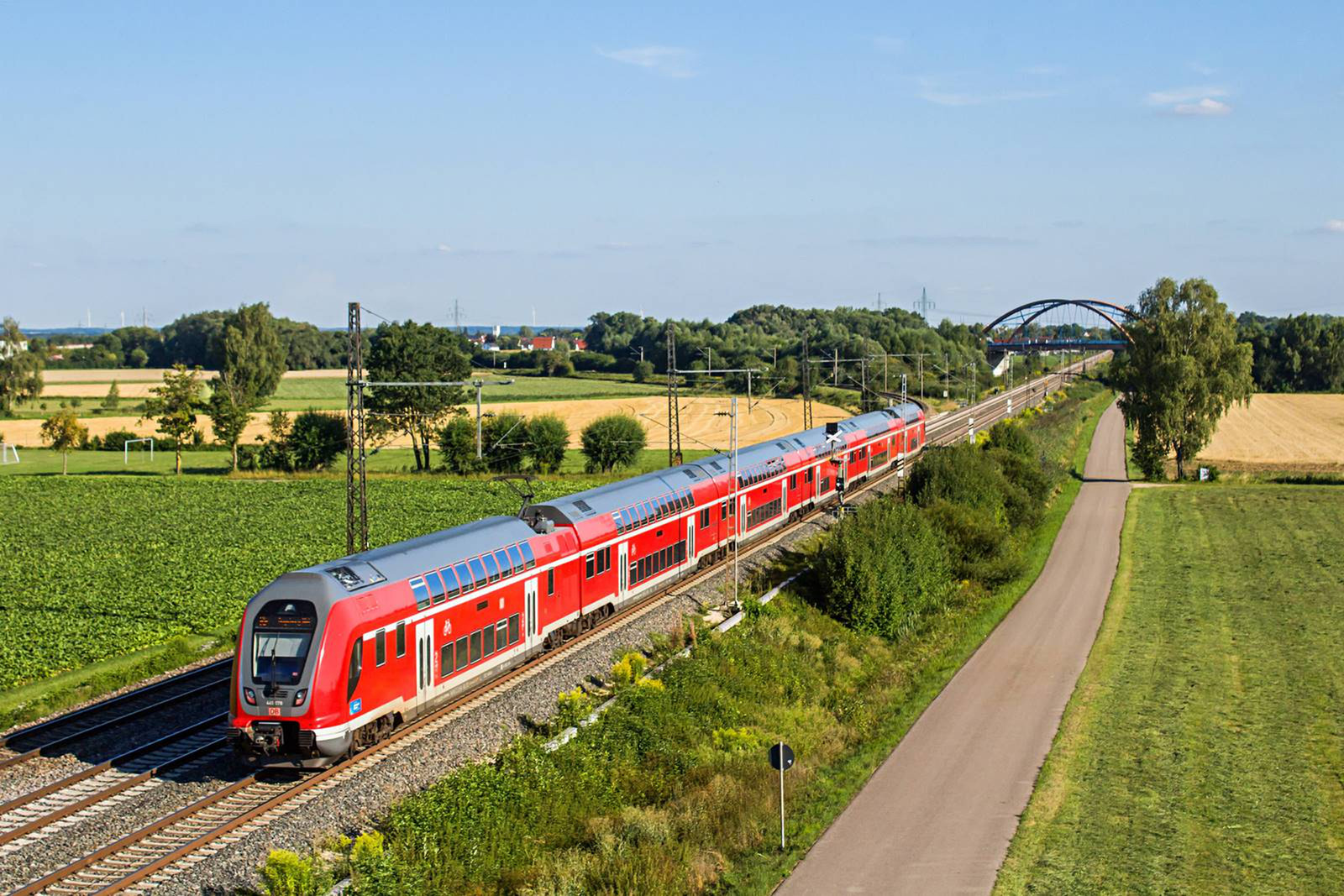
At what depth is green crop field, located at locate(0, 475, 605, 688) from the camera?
40.0 metres

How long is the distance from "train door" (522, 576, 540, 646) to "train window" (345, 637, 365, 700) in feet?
26.5

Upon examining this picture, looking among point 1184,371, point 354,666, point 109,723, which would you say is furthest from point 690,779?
point 1184,371

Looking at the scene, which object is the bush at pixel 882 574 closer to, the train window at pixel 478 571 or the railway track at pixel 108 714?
the train window at pixel 478 571

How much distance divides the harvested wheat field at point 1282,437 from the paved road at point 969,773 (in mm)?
64658

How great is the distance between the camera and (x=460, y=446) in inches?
3706

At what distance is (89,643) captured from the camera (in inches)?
1497

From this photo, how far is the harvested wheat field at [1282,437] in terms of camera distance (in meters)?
105

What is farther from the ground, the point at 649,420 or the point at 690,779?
the point at 649,420

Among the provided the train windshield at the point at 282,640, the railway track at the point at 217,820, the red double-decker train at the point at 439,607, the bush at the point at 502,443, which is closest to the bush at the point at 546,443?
the bush at the point at 502,443

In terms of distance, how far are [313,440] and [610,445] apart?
25.4m

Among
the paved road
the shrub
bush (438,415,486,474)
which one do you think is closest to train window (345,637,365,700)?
the shrub

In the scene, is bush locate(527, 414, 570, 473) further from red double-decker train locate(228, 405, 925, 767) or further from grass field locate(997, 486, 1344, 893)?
grass field locate(997, 486, 1344, 893)

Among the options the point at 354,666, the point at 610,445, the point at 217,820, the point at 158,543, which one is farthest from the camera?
the point at 610,445

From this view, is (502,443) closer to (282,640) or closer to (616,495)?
(616,495)
